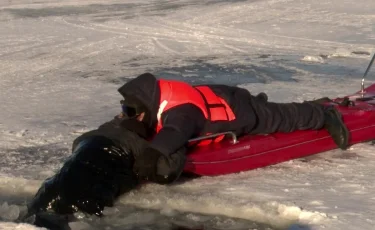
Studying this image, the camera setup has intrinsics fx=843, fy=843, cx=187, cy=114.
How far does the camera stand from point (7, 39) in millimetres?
12367

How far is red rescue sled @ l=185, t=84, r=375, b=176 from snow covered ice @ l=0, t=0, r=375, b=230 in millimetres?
73

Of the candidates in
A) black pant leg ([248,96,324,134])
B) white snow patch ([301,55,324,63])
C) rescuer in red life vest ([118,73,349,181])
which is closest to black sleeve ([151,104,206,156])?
rescuer in red life vest ([118,73,349,181])

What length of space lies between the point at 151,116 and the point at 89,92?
10.9 feet

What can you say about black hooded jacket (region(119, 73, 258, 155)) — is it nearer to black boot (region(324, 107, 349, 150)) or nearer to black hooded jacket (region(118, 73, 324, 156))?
black hooded jacket (region(118, 73, 324, 156))

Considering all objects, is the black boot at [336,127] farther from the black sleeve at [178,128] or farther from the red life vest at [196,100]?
the black sleeve at [178,128]

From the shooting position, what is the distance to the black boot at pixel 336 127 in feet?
20.1

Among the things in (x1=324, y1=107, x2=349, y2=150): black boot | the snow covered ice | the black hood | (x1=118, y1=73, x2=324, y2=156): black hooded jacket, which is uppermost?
the black hood

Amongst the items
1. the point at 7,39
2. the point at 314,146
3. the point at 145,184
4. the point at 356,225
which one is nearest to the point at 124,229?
the point at 145,184

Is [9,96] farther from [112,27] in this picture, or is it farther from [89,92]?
[112,27]

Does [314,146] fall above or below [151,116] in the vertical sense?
below

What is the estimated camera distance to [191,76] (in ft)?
31.2

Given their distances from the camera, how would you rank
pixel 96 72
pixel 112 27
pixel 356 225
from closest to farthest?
pixel 356 225 < pixel 96 72 < pixel 112 27

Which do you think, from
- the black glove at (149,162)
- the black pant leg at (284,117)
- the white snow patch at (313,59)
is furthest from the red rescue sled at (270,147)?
the white snow patch at (313,59)

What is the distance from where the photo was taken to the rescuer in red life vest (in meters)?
5.29
